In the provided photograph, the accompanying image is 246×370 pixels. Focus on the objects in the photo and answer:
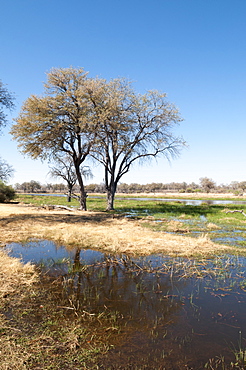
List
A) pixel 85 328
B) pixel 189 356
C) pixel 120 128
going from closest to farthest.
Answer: pixel 189 356 → pixel 85 328 → pixel 120 128

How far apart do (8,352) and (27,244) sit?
8372 millimetres

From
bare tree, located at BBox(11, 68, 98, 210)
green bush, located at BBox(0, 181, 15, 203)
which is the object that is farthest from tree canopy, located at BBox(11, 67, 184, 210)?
green bush, located at BBox(0, 181, 15, 203)

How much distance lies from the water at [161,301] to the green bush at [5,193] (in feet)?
103

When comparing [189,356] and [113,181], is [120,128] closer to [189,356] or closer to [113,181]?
[113,181]

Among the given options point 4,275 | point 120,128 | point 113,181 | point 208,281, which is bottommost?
point 208,281

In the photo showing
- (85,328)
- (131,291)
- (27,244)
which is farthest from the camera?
(27,244)

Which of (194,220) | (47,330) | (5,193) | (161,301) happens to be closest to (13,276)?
(47,330)

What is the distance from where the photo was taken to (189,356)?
373cm

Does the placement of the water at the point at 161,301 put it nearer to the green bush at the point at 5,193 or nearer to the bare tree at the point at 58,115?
the bare tree at the point at 58,115

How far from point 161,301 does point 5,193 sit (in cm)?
3892

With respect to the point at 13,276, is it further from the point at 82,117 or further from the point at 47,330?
the point at 82,117

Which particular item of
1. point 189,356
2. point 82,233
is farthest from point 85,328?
point 82,233

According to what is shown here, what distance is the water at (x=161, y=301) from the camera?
12.5 ft

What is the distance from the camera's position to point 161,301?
18.5 ft
